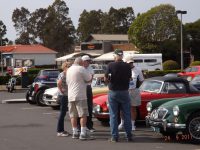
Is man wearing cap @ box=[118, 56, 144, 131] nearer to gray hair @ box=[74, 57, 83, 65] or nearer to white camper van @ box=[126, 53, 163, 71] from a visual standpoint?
gray hair @ box=[74, 57, 83, 65]

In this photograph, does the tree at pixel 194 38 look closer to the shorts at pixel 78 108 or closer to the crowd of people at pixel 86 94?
the crowd of people at pixel 86 94

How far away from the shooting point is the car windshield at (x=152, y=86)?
13258 millimetres

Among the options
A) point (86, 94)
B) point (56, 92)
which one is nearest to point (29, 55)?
point (56, 92)

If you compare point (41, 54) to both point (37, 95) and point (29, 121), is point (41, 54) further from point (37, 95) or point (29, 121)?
point (29, 121)

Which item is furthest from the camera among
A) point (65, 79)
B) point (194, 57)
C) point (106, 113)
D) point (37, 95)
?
point (194, 57)

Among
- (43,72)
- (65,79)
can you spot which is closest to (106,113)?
(65,79)

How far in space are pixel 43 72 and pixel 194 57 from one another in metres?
56.0

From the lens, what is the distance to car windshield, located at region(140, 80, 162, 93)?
13258 millimetres

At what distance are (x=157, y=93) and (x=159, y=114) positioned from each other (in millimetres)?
2668

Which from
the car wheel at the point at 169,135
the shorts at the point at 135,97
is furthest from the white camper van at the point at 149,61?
the car wheel at the point at 169,135

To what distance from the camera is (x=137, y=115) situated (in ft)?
42.6

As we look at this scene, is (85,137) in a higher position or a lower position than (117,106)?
lower

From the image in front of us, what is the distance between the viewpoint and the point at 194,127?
10109 millimetres

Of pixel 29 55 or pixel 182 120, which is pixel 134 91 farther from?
pixel 29 55
